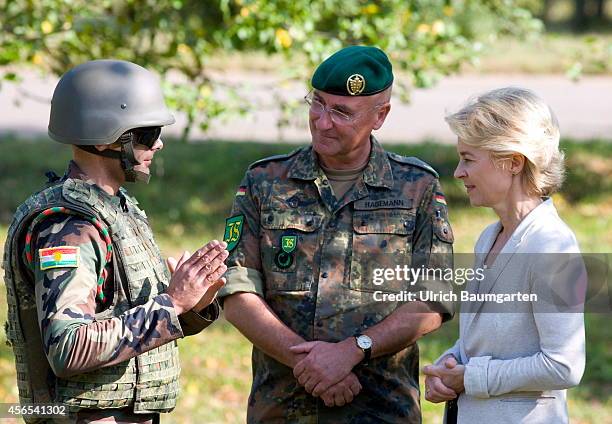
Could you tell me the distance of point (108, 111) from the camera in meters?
3.13

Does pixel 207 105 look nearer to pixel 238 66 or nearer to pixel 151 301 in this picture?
pixel 151 301

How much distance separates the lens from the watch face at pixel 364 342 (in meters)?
3.52

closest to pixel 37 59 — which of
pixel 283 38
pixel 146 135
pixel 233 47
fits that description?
pixel 233 47

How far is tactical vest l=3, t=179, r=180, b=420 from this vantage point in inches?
119

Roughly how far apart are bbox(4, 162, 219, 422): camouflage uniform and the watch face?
0.59 meters

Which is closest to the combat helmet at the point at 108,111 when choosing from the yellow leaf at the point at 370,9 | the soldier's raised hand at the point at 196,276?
the soldier's raised hand at the point at 196,276

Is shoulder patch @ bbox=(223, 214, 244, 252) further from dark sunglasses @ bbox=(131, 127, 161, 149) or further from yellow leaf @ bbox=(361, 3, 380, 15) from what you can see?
yellow leaf @ bbox=(361, 3, 380, 15)

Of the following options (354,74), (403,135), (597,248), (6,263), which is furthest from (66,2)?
(403,135)

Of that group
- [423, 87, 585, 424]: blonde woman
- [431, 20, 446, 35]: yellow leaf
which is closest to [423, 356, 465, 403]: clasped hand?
[423, 87, 585, 424]: blonde woman

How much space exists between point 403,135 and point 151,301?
10.9 metres

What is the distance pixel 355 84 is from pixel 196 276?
1.06 m

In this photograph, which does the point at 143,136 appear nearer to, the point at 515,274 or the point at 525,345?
the point at 515,274

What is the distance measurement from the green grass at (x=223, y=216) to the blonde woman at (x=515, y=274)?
2870mm

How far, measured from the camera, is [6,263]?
9.99ft
